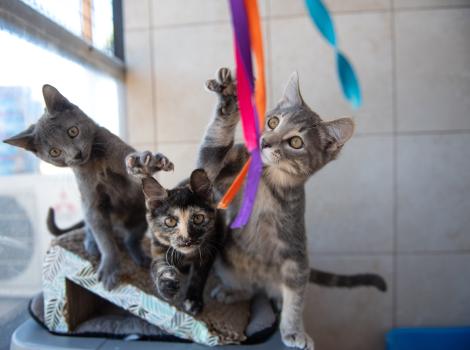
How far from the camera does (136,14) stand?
1.59 m

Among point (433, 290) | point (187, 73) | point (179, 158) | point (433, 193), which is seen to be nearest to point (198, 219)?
point (179, 158)

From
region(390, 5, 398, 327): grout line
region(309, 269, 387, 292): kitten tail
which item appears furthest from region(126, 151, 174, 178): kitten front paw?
region(390, 5, 398, 327): grout line

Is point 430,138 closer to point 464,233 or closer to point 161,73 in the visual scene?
point 464,233

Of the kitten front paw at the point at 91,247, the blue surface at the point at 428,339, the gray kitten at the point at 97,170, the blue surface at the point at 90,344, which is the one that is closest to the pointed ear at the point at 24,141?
the gray kitten at the point at 97,170

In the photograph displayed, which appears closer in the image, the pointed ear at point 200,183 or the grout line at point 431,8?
the pointed ear at point 200,183

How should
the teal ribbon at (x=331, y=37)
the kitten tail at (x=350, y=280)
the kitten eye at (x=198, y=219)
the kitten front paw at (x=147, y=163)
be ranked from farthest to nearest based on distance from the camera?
the kitten tail at (x=350, y=280)
the kitten eye at (x=198, y=219)
the kitten front paw at (x=147, y=163)
the teal ribbon at (x=331, y=37)

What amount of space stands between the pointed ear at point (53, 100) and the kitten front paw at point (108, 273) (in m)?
0.38

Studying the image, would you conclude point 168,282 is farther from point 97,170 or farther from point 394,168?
point 394,168

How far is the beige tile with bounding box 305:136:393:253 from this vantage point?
1.55m

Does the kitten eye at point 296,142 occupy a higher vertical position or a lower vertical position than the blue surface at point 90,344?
higher

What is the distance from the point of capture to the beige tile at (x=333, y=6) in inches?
58.7

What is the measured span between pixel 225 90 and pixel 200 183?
21 centimetres

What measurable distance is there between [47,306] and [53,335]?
77mm

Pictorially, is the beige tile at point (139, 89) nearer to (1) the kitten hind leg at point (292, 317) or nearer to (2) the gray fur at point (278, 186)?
(2) the gray fur at point (278, 186)
